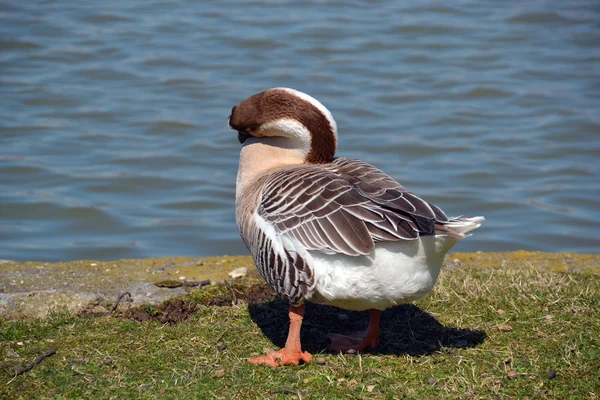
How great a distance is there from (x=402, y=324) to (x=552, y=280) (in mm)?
1284

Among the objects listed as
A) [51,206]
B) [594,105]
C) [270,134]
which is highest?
[270,134]

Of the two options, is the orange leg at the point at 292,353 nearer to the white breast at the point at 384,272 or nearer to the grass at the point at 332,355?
the grass at the point at 332,355

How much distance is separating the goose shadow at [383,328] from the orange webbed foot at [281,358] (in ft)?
0.90

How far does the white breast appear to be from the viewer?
162 inches

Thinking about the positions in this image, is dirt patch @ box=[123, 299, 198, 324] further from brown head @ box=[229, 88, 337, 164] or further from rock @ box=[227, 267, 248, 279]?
brown head @ box=[229, 88, 337, 164]

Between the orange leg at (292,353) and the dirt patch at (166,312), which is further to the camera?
the dirt patch at (166,312)

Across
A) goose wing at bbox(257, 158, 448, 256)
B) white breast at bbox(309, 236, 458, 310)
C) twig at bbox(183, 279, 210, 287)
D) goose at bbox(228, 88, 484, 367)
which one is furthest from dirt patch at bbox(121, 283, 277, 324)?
white breast at bbox(309, 236, 458, 310)

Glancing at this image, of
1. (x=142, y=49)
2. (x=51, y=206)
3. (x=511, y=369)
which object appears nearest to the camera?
(x=511, y=369)

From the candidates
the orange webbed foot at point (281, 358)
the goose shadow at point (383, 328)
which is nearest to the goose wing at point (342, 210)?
the orange webbed foot at point (281, 358)

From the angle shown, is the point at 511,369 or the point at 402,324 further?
the point at 402,324

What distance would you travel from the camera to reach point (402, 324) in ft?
16.7

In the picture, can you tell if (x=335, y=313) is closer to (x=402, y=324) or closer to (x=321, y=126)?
(x=402, y=324)

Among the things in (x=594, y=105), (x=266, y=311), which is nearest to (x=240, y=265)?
(x=266, y=311)

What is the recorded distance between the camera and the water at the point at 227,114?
9570 millimetres
